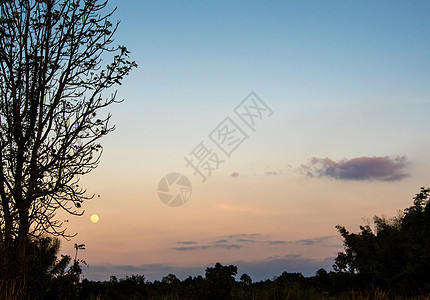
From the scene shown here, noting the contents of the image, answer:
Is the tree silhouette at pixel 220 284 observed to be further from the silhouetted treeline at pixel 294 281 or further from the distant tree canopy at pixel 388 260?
the distant tree canopy at pixel 388 260

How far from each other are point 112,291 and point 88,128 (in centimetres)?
516

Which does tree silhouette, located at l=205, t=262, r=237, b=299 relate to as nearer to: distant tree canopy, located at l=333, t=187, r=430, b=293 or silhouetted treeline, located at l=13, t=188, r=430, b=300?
silhouetted treeline, located at l=13, t=188, r=430, b=300

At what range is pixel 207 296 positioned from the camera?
1287 cm

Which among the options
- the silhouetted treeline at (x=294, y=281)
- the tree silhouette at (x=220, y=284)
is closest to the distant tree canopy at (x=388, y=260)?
the silhouetted treeline at (x=294, y=281)

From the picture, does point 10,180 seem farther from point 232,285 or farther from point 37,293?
point 232,285

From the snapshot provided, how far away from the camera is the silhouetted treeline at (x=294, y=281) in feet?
39.7

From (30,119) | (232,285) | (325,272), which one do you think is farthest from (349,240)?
(30,119)

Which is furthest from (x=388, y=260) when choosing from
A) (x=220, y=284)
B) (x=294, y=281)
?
(x=220, y=284)

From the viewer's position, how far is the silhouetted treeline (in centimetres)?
1209

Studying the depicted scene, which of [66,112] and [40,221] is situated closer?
[40,221]

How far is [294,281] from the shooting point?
1750 centimetres

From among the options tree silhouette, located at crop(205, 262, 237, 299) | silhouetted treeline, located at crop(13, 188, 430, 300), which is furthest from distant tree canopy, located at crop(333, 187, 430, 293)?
tree silhouette, located at crop(205, 262, 237, 299)

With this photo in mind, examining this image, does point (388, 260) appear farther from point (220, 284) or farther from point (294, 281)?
point (220, 284)

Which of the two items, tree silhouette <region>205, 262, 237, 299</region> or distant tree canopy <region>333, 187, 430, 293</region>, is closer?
tree silhouette <region>205, 262, 237, 299</region>
